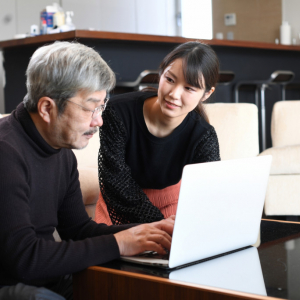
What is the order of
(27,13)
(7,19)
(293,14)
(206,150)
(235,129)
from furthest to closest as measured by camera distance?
(293,14) < (27,13) < (7,19) < (235,129) < (206,150)

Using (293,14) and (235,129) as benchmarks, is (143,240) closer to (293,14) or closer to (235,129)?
(235,129)

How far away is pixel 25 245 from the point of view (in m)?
0.92

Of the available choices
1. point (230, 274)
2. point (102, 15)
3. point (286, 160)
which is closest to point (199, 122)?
point (230, 274)

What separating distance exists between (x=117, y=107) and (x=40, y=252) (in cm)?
84

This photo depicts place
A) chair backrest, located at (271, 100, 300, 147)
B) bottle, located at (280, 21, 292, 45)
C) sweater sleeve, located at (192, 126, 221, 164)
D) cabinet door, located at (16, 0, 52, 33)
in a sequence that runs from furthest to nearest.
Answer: bottle, located at (280, 21, 292, 45)
cabinet door, located at (16, 0, 52, 33)
chair backrest, located at (271, 100, 300, 147)
sweater sleeve, located at (192, 126, 221, 164)

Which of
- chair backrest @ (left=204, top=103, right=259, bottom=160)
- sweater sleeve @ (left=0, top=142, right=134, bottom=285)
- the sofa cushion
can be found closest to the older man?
sweater sleeve @ (left=0, top=142, right=134, bottom=285)

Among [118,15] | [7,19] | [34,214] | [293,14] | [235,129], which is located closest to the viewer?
[34,214]

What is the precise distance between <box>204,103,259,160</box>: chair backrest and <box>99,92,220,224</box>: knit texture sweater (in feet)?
3.17

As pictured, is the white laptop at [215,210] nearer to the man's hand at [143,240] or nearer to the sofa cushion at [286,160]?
the man's hand at [143,240]

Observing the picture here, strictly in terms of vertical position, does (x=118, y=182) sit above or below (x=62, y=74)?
below

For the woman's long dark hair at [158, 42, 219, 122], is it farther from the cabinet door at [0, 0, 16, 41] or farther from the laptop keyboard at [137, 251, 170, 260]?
the cabinet door at [0, 0, 16, 41]

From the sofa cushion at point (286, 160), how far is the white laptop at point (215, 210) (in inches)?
71.9

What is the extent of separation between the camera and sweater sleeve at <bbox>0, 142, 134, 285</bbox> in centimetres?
92

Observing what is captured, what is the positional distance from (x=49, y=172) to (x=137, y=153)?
2.07 ft
